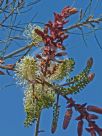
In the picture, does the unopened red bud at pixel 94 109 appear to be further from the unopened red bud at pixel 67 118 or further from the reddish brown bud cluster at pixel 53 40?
the reddish brown bud cluster at pixel 53 40

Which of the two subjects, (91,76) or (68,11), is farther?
(68,11)

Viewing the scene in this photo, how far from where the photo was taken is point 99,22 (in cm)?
122

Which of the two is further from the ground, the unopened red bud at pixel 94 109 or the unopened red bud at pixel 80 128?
the unopened red bud at pixel 94 109

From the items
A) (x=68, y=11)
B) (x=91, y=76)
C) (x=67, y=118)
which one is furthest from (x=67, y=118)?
(x=68, y=11)

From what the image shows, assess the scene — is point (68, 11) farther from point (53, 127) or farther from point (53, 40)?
point (53, 127)

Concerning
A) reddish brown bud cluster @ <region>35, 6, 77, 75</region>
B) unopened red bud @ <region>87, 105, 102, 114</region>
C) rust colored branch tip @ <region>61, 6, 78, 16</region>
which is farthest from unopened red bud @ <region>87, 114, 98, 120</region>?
rust colored branch tip @ <region>61, 6, 78, 16</region>

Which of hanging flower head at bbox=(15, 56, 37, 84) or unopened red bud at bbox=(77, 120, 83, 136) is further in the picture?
hanging flower head at bbox=(15, 56, 37, 84)

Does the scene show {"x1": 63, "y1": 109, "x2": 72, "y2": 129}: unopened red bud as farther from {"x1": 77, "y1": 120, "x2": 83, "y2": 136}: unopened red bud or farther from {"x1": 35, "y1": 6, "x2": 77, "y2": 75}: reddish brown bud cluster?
{"x1": 35, "y1": 6, "x2": 77, "y2": 75}: reddish brown bud cluster

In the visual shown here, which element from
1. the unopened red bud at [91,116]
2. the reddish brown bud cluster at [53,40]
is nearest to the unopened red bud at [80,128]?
the unopened red bud at [91,116]

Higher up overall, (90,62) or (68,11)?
(68,11)

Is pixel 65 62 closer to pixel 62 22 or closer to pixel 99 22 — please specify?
pixel 62 22

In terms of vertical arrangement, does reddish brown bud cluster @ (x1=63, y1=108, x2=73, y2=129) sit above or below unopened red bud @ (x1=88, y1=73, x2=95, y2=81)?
below

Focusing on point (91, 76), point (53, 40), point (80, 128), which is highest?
point (53, 40)

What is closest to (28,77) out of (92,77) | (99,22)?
(92,77)
